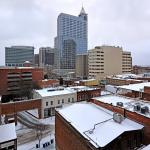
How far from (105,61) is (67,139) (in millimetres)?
92491

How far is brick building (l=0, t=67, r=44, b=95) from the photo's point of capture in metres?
74.4

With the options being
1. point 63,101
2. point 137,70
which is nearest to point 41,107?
point 63,101

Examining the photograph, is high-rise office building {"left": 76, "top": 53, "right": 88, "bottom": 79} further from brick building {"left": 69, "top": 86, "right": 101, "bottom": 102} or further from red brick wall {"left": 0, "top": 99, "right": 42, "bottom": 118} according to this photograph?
red brick wall {"left": 0, "top": 99, "right": 42, "bottom": 118}

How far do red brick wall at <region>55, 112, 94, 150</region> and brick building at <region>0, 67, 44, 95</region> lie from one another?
4954 cm

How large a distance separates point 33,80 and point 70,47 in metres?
120

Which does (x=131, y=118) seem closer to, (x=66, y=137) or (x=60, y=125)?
(x=66, y=137)

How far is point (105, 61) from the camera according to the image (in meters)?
113

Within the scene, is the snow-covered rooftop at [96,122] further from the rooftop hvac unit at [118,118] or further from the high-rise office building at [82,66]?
the high-rise office building at [82,66]

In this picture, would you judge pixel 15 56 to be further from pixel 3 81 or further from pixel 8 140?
pixel 8 140

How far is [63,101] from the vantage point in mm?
53219

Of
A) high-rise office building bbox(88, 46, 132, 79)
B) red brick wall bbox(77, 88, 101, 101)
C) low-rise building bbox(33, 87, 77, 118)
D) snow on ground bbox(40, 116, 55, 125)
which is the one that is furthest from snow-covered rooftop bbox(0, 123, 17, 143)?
high-rise office building bbox(88, 46, 132, 79)

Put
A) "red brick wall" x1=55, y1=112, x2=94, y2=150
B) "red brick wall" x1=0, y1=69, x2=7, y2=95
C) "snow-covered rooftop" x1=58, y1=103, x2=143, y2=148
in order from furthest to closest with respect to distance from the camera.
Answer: "red brick wall" x1=0, y1=69, x2=7, y2=95, "red brick wall" x1=55, y1=112, x2=94, y2=150, "snow-covered rooftop" x1=58, y1=103, x2=143, y2=148

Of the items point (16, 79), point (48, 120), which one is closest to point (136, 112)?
point (48, 120)

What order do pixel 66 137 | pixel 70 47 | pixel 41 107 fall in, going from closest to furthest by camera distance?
pixel 66 137 < pixel 41 107 < pixel 70 47
